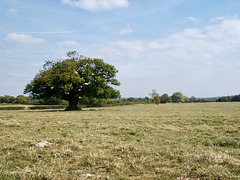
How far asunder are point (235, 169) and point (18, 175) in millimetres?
4556

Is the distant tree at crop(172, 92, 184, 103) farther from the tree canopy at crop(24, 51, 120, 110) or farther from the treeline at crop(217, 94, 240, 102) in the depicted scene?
the tree canopy at crop(24, 51, 120, 110)

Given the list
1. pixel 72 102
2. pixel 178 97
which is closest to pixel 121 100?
pixel 178 97

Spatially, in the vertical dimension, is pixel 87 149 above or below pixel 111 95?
below

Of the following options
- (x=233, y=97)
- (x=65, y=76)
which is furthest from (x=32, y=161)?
(x=233, y=97)

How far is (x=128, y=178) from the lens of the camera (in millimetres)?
3465

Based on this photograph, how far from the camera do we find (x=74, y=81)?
3073 centimetres

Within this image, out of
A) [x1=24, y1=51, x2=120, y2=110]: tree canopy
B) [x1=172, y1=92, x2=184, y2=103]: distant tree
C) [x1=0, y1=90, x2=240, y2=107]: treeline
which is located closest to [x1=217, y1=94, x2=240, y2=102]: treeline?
[x1=0, y1=90, x2=240, y2=107]: treeline

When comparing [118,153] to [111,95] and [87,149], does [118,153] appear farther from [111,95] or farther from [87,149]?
[111,95]

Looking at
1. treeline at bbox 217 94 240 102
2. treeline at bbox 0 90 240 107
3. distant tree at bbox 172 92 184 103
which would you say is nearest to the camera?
treeline at bbox 0 90 240 107

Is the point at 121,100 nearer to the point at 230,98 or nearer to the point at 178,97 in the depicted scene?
the point at 178,97

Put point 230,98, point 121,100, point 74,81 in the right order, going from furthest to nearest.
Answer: point 230,98 < point 121,100 < point 74,81

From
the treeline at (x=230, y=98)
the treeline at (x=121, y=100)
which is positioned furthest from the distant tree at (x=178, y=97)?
the treeline at (x=230, y=98)

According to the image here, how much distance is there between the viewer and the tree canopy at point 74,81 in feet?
100

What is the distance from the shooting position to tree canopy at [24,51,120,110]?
1201 inches
